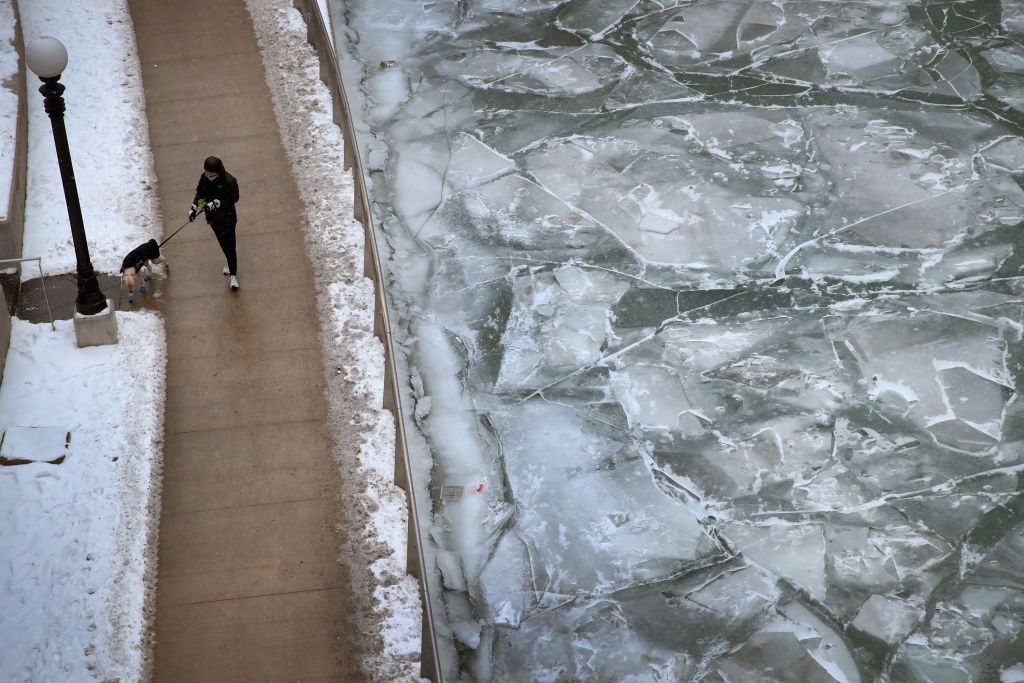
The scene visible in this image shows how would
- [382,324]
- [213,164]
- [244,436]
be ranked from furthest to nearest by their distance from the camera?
[213,164]
[382,324]
[244,436]

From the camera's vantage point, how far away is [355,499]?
7.35 meters

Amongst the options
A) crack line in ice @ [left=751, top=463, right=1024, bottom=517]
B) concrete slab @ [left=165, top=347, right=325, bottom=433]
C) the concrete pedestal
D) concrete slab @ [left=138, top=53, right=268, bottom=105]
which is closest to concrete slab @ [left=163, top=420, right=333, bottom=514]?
concrete slab @ [left=165, top=347, right=325, bottom=433]

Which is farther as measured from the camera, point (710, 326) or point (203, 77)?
point (203, 77)

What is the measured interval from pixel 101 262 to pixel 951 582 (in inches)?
271

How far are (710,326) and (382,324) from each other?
2.61m

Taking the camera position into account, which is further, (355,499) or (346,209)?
(346,209)

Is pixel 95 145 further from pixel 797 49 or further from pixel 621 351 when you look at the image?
pixel 797 49

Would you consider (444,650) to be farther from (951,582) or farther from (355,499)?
(951,582)

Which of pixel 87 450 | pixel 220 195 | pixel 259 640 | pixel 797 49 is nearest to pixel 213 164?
pixel 220 195

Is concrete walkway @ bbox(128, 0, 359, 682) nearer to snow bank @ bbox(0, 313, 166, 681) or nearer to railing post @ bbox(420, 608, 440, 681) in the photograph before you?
snow bank @ bbox(0, 313, 166, 681)

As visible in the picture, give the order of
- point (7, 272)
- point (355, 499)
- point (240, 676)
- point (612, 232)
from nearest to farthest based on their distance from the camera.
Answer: point (240, 676)
point (355, 499)
point (7, 272)
point (612, 232)

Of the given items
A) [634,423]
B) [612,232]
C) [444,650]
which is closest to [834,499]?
[634,423]

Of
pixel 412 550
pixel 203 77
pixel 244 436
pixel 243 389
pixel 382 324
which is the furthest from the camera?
pixel 203 77

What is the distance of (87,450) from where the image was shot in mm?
7645
